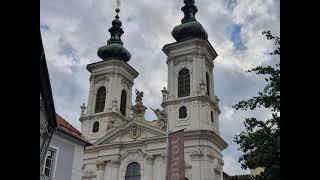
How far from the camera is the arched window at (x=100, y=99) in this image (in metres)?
48.0

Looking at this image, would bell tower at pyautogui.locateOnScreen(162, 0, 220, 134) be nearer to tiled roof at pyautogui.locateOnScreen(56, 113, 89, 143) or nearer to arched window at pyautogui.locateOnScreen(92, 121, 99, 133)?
arched window at pyautogui.locateOnScreen(92, 121, 99, 133)

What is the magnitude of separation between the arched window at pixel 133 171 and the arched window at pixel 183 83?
8203 millimetres

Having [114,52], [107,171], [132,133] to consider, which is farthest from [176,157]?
[114,52]

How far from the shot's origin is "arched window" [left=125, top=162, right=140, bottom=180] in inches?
1597

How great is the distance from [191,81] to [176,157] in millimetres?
25233

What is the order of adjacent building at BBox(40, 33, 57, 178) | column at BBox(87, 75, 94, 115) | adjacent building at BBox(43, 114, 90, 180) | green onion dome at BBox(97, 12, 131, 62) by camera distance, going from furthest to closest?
1. green onion dome at BBox(97, 12, 131, 62)
2. column at BBox(87, 75, 94, 115)
3. adjacent building at BBox(43, 114, 90, 180)
4. adjacent building at BBox(40, 33, 57, 178)

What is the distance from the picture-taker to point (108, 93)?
157ft

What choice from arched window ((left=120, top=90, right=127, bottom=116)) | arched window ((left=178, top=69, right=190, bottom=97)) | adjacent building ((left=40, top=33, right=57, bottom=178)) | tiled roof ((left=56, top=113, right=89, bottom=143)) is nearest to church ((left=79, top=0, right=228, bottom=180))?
arched window ((left=178, top=69, right=190, bottom=97))

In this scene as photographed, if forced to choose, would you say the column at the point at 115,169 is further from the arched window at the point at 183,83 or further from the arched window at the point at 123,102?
the arched window at the point at 183,83

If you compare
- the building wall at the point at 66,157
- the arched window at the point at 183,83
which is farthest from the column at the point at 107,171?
the building wall at the point at 66,157

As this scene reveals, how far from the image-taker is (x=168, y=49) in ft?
147

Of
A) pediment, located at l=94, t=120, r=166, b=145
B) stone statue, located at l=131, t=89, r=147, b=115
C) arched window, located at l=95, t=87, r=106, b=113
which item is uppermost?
arched window, located at l=95, t=87, r=106, b=113

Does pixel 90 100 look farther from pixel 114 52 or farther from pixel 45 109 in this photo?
pixel 45 109
